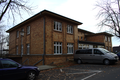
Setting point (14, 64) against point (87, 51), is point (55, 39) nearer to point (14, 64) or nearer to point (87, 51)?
point (87, 51)

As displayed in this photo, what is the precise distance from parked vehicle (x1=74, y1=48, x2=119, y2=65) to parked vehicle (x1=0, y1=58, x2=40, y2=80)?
8.51 m

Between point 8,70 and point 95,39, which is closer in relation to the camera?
point 8,70

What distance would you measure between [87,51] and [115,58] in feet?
10.7

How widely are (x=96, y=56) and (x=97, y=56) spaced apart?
121mm

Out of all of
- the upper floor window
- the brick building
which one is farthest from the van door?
the upper floor window

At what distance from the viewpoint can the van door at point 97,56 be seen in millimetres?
12672

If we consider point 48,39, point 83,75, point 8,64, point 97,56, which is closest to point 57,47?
point 48,39

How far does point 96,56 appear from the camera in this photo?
13.0 meters

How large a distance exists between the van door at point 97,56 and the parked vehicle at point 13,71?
27.8 feet

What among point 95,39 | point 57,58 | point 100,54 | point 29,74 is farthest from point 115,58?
point 95,39

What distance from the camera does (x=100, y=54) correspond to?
41.9ft

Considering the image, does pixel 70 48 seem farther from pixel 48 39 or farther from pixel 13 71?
pixel 13 71

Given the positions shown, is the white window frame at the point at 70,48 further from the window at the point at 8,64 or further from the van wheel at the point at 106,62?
the window at the point at 8,64

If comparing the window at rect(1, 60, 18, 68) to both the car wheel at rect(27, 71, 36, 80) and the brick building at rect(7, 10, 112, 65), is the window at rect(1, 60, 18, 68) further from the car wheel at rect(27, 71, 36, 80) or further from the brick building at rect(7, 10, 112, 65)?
the brick building at rect(7, 10, 112, 65)
